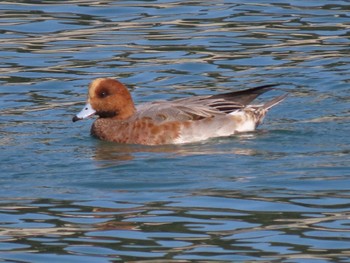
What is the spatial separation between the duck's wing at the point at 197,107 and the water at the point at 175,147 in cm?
37

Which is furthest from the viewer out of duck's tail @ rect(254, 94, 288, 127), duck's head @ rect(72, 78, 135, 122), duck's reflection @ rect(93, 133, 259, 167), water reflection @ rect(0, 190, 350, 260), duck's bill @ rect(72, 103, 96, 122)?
duck's tail @ rect(254, 94, 288, 127)

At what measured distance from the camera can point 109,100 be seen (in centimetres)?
1230

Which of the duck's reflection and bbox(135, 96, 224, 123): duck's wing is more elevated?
bbox(135, 96, 224, 123): duck's wing

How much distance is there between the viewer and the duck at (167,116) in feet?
39.4

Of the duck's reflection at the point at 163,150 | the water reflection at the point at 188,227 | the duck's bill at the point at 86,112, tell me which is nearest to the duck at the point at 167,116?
the duck's bill at the point at 86,112

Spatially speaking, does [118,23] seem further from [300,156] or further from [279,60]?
[300,156]

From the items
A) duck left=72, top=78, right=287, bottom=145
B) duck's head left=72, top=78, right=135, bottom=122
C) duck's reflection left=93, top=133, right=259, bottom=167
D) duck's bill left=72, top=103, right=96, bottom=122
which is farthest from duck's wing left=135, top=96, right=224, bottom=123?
duck's bill left=72, top=103, right=96, bottom=122

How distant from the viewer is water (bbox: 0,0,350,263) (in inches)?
341

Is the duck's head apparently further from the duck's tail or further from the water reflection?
the water reflection

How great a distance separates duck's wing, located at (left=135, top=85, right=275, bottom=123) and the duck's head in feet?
0.48

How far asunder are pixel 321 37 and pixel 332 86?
2402 millimetres

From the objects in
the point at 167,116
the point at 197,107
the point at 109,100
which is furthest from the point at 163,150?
the point at 109,100

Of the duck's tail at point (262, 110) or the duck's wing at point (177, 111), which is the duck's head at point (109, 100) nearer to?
the duck's wing at point (177, 111)

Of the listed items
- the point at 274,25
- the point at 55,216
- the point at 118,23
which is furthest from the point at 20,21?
the point at 55,216
